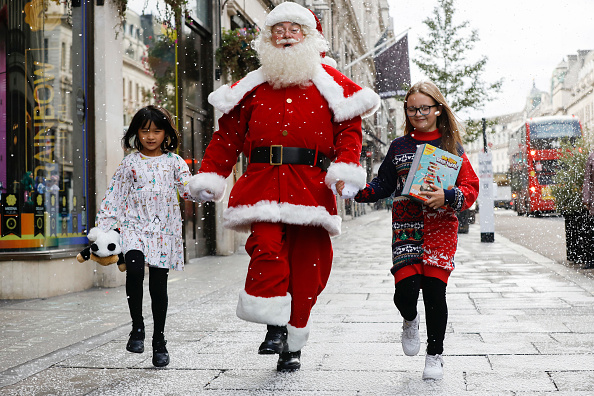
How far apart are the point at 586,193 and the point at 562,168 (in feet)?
6.92

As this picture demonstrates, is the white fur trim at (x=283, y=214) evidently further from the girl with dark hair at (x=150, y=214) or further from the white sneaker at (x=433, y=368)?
the white sneaker at (x=433, y=368)

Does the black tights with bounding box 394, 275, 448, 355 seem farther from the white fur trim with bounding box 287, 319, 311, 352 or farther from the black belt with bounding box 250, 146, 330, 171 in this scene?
the black belt with bounding box 250, 146, 330, 171

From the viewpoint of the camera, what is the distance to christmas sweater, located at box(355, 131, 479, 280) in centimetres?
367

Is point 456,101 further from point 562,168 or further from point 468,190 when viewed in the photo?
point 468,190

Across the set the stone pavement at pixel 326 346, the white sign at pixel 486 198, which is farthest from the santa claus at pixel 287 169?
the white sign at pixel 486 198

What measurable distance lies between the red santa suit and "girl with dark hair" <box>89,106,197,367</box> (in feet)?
0.85

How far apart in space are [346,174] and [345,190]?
0.09 m

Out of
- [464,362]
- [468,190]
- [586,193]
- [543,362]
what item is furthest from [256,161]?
[586,193]

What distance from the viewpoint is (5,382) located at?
3732 mm

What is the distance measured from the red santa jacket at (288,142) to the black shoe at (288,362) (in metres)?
0.70

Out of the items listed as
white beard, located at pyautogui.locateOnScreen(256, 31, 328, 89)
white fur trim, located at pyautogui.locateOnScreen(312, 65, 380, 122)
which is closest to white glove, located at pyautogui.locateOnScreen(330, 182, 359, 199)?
white fur trim, located at pyautogui.locateOnScreen(312, 65, 380, 122)

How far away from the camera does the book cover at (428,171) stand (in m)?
3.63

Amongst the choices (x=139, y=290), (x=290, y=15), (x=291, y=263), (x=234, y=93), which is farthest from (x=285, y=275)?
(x=290, y=15)

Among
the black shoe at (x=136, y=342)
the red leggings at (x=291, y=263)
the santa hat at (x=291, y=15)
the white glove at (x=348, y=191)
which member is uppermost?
the santa hat at (x=291, y=15)
